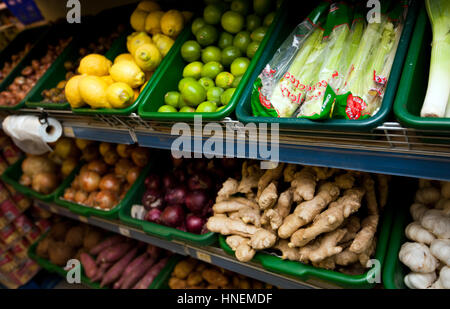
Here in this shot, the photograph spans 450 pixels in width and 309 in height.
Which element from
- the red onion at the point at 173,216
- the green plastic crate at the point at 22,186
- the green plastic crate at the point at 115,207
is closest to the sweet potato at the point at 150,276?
the green plastic crate at the point at 115,207

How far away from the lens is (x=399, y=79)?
2.56ft

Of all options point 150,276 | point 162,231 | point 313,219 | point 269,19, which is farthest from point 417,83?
point 150,276

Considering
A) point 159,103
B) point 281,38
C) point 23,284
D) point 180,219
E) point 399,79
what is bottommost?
point 23,284

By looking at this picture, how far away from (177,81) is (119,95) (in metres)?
0.30

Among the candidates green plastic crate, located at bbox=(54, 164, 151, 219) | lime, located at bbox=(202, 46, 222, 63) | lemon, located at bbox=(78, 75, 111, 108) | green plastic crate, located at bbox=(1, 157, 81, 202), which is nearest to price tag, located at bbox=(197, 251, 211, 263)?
green plastic crate, located at bbox=(54, 164, 151, 219)

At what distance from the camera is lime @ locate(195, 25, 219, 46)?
1.38 m

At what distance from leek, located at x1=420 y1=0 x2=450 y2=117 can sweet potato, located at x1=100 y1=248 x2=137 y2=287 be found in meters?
2.05

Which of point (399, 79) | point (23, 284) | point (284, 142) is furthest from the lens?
point (23, 284)

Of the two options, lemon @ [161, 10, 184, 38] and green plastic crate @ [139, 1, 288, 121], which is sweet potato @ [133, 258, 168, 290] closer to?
green plastic crate @ [139, 1, 288, 121]

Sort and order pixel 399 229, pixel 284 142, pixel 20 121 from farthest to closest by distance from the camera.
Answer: pixel 20 121, pixel 399 229, pixel 284 142

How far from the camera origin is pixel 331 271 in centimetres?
97
